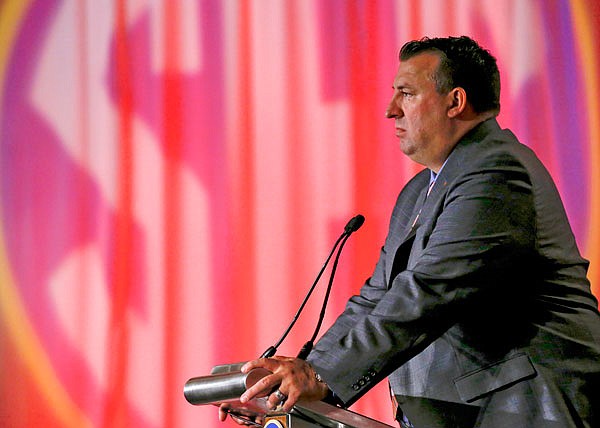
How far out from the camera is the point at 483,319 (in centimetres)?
189

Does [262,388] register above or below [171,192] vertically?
below

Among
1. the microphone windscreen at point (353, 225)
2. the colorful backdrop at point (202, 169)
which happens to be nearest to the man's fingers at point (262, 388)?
the microphone windscreen at point (353, 225)

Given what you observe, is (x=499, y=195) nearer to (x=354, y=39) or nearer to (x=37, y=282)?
(x=354, y=39)

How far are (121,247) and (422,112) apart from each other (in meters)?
1.87

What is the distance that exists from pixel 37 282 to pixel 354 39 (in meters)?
1.73

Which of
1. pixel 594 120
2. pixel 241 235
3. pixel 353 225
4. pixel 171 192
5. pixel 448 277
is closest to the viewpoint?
pixel 448 277

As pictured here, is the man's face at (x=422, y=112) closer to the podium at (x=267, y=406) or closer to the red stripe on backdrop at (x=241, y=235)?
the podium at (x=267, y=406)

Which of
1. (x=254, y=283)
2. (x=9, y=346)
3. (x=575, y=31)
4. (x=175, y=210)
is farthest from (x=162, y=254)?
(x=575, y=31)

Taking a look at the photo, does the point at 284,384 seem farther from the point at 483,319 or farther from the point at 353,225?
the point at 353,225

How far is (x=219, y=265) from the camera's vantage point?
358cm

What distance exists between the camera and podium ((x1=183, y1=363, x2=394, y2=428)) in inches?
59.0

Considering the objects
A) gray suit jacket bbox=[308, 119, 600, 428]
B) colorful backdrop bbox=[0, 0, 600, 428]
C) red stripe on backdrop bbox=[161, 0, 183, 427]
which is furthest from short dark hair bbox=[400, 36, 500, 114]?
red stripe on backdrop bbox=[161, 0, 183, 427]

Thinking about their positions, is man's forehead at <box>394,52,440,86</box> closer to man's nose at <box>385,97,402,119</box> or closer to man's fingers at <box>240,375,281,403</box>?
man's nose at <box>385,97,402,119</box>

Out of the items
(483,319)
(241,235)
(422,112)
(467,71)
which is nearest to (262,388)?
(483,319)
